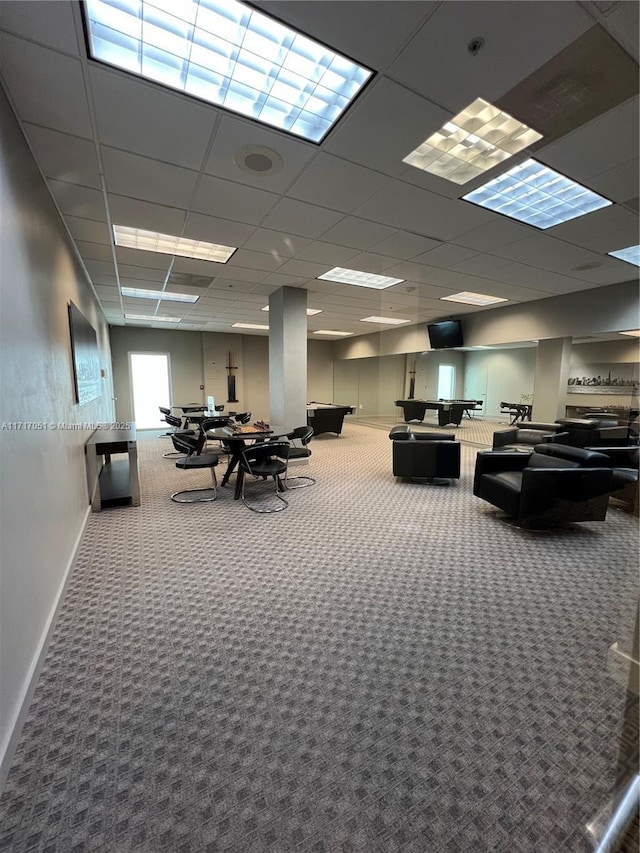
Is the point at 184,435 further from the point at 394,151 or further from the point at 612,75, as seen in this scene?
the point at 612,75

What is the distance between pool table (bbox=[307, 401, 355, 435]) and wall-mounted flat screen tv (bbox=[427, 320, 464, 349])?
263 cm

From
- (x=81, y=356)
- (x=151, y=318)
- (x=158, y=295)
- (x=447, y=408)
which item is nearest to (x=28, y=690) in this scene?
(x=81, y=356)

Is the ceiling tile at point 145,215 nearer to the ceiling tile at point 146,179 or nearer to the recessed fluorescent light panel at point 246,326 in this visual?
the ceiling tile at point 146,179

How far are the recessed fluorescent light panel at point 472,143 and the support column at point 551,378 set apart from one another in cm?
513

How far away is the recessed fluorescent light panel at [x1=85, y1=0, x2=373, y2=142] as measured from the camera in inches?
61.3

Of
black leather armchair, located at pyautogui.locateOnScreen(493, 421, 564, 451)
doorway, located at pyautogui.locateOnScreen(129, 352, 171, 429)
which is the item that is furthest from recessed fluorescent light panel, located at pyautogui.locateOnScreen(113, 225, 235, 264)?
doorway, located at pyautogui.locateOnScreen(129, 352, 171, 429)

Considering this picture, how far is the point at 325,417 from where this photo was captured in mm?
8586

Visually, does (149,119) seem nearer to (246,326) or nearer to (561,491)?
(561,491)

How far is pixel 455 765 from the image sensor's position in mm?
1309

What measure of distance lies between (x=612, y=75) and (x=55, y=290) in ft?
13.1

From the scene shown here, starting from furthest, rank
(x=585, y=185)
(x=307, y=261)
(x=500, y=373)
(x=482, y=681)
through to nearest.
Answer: (x=500, y=373)
(x=307, y=261)
(x=585, y=185)
(x=482, y=681)

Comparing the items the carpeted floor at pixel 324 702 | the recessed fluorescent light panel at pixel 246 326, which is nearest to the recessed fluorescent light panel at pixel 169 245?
the carpeted floor at pixel 324 702

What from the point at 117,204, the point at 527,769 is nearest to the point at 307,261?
the point at 117,204

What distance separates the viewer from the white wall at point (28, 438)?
147 centimetres
